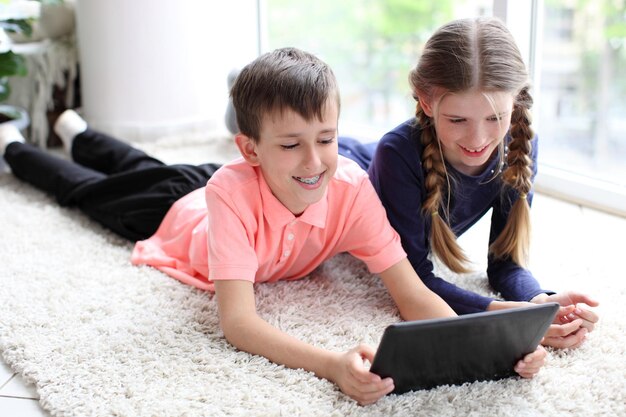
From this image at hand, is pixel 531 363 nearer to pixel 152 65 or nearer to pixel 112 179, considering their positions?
pixel 112 179

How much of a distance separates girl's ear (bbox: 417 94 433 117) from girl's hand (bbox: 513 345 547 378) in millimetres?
424

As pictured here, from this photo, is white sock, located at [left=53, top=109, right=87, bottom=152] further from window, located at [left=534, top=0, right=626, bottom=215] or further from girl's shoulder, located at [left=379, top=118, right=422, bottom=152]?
window, located at [left=534, top=0, right=626, bottom=215]

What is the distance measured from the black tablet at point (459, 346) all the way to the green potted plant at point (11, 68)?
5.27ft

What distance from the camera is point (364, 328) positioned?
131cm

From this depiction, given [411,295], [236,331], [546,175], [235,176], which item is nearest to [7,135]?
[235,176]

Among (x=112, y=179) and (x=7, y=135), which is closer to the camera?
(x=112, y=179)

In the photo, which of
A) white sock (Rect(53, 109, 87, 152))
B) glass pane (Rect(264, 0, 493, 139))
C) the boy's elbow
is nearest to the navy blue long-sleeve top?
the boy's elbow

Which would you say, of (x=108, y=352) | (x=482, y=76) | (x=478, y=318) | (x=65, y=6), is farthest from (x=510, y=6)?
(x=65, y=6)

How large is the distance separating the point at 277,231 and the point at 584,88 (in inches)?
53.7

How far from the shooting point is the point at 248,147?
128 cm

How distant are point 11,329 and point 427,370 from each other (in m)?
0.71

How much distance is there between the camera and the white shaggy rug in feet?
3.59

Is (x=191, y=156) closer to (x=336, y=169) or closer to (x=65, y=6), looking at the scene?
(x=65, y=6)

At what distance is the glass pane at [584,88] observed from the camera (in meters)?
2.11
